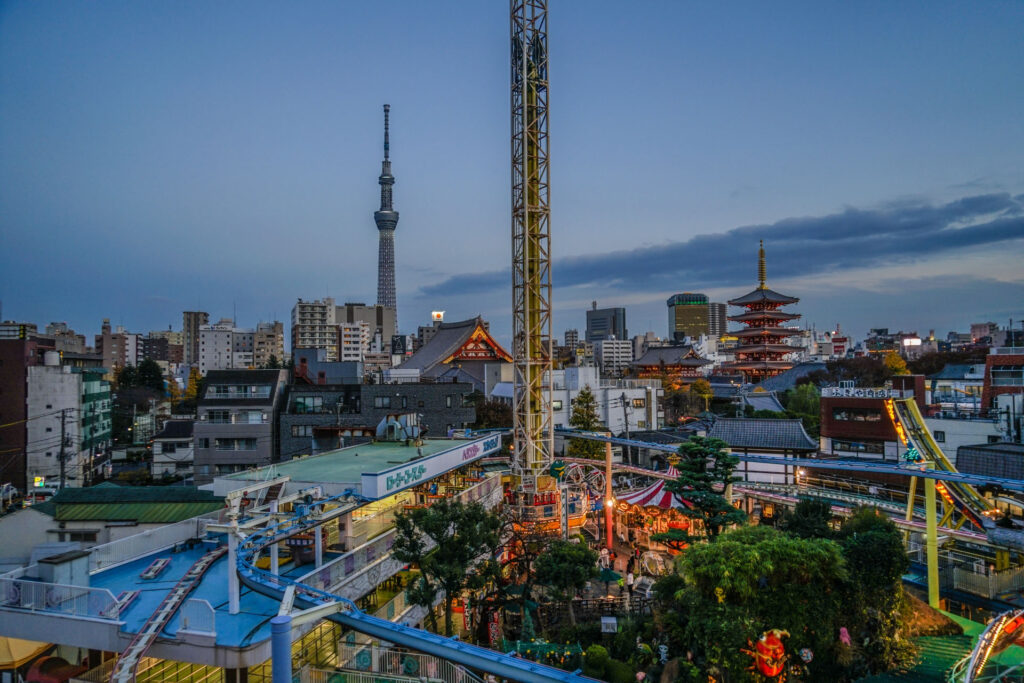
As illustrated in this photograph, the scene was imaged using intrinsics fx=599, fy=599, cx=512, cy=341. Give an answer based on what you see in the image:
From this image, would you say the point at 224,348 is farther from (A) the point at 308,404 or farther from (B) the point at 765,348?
(B) the point at 765,348

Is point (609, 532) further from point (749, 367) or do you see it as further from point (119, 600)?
point (749, 367)

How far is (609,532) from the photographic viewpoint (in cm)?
2209

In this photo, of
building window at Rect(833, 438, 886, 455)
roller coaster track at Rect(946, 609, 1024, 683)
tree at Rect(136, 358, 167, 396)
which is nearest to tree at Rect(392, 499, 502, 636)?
roller coaster track at Rect(946, 609, 1024, 683)

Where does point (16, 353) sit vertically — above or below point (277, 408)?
above

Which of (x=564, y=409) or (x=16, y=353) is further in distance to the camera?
(x=564, y=409)

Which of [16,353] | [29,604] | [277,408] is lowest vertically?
[29,604]

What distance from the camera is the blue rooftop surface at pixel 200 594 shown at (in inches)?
361

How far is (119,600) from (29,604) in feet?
4.98

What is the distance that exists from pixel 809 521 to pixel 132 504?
1740 cm

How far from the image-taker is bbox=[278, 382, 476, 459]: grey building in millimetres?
→ 29516

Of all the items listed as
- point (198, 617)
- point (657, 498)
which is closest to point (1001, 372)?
point (657, 498)

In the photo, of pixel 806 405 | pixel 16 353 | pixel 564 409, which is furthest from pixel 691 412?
pixel 16 353

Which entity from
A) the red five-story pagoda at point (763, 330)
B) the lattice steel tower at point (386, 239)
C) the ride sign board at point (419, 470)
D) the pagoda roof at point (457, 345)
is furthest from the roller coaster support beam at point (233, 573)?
the lattice steel tower at point (386, 239)

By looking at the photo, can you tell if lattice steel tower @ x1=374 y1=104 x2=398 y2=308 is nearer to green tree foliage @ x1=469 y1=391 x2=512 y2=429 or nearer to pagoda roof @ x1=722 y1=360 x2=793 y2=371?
pagoda roof @ x1=722 y1=360 x2=793 y2=371
